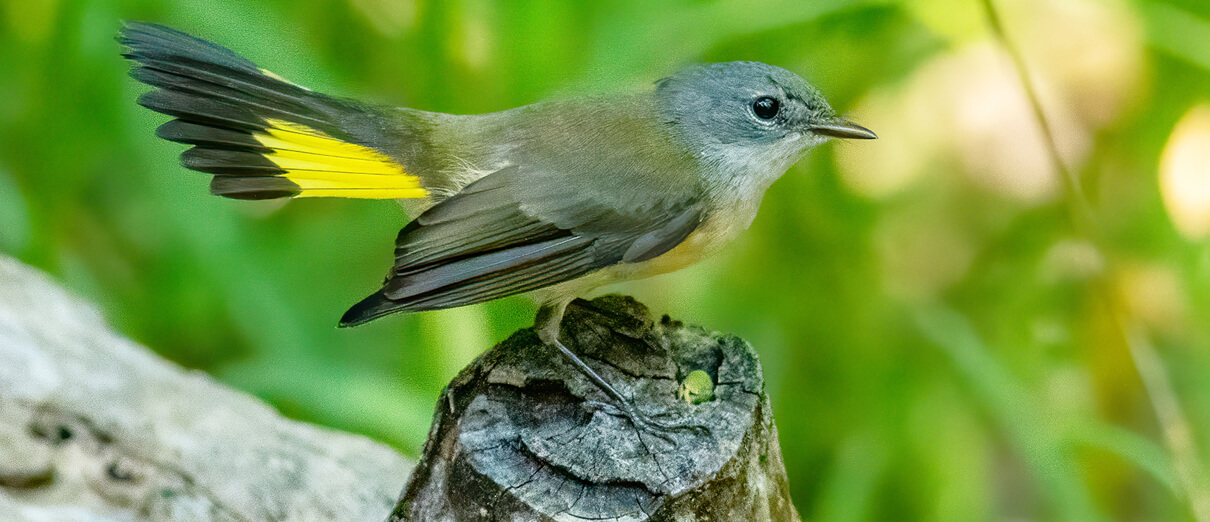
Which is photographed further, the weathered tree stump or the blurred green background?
the blurred green background

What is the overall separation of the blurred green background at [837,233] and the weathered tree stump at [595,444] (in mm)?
852

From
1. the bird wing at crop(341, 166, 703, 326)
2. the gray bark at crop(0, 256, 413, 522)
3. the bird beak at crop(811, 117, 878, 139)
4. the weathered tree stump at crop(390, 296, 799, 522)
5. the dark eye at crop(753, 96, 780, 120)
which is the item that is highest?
the dark eye at crop(753, 96, 780, 120)

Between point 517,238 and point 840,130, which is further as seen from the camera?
point 840,130

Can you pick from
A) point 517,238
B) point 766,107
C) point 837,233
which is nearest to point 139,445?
point 517,238

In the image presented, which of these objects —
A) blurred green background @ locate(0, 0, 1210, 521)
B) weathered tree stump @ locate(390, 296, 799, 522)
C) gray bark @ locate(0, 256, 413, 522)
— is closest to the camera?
weathered tree stump @ locate(390, 296, 799, 522)

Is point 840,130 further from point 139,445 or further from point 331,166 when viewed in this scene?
point 139,445

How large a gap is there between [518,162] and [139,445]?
2.70ft

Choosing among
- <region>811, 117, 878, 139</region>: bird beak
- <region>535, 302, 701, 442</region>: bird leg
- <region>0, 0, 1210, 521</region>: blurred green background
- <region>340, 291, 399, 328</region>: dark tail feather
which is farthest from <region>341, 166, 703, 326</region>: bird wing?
<region>0, 0, 1210, 521</region>: blurred green background

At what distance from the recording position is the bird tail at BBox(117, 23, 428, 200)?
4.23ft

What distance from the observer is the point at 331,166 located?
4.57ft

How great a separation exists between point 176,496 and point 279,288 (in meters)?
1.07

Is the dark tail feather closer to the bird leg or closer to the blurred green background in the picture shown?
the bird leg

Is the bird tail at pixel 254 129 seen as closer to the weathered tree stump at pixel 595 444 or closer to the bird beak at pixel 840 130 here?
the weathered tree stump at pixel 595 444

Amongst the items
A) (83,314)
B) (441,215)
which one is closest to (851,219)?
(441,215)
